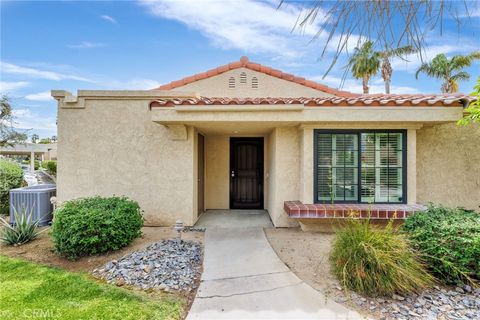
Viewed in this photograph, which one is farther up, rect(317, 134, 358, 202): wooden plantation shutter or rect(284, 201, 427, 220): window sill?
rect(317, 134, 358, 202): wooden plantation shutter

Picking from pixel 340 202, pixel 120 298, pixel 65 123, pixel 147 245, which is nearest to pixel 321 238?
pixel 340 202

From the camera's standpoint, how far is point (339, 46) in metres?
2.27

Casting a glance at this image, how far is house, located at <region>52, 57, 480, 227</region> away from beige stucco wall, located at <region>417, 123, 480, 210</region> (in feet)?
0.11

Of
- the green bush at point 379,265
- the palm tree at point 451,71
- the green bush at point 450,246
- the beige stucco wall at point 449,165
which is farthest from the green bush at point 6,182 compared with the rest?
the palm tree at point 451,71

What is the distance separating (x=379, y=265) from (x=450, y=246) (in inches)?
56.0

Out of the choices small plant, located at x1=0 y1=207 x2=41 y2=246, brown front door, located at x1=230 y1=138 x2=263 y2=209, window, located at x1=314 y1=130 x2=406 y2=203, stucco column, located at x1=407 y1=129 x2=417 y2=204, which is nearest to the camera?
small plant, located at x1=0 y1=207 x2=41 y2=246

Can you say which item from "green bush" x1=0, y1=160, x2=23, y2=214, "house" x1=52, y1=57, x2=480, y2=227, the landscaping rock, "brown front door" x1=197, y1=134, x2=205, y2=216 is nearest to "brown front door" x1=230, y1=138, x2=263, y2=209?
"brown front door" x1=197, y1=134, x2=205, y2=216

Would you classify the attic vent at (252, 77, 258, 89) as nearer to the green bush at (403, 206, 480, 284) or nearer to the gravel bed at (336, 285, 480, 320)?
the green bush at (403, 206, 480, 284)

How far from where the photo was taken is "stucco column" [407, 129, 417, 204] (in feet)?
23.7

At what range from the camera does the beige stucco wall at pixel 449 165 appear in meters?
7.75

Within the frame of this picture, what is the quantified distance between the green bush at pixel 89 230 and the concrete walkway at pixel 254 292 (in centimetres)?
216

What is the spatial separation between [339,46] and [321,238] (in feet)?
19.0

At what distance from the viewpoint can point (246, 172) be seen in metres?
10.7

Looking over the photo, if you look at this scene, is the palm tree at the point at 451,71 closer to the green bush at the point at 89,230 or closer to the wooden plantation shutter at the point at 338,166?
the wooden plantation shutter at the point at 338,166
